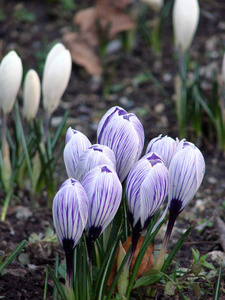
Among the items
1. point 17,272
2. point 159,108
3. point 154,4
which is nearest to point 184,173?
point 17,272

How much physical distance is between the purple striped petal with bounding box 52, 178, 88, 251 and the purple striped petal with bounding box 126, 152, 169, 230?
0.50 ft

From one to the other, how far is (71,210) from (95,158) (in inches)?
6.8

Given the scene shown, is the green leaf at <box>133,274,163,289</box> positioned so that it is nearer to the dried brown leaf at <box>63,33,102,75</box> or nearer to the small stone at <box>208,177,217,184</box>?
the small stone at <box>208,177,217,184</box>

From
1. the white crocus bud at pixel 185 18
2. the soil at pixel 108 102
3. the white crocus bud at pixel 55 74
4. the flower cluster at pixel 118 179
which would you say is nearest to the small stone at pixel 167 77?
the soil at pixel 108 102

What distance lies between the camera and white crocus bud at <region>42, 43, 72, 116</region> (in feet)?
7.74

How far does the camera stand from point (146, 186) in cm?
131

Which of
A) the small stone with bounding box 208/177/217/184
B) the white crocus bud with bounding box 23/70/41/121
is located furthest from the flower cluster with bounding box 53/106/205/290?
the small stone with bounding box 208/177/217/184

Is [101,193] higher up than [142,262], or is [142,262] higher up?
[101,193]

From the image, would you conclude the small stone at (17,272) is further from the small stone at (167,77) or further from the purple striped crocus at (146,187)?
the small stone at (167,77)

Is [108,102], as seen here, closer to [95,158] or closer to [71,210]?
[95,158]

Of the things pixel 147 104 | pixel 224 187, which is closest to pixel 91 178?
pixel 224 187

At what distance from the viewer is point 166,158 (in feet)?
4.85

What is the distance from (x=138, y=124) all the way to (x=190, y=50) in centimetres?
287

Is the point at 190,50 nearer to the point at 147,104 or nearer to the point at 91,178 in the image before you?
the point at 147,104
